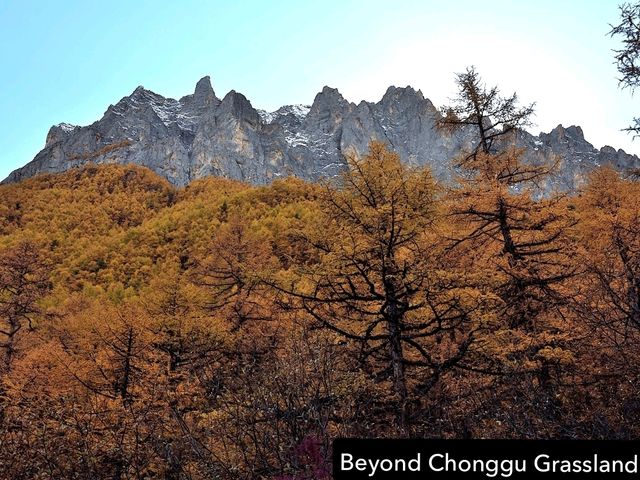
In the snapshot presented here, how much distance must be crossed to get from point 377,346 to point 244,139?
13121 cm

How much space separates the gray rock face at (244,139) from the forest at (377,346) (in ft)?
325

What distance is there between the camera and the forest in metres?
5.53

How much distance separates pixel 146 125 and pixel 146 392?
139 metres

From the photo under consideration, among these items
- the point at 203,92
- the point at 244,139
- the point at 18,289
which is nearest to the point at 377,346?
the point at 18,289

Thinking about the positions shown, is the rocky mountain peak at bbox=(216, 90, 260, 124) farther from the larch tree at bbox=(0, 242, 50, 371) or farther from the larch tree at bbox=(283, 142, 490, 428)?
the larch tree at bbox=(283, 142, 490, 428)

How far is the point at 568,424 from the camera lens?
18.1ft

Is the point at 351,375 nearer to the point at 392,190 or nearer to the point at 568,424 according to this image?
the point at 568,424

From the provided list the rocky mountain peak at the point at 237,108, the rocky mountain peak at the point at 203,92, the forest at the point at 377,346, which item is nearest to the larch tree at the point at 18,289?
the forest at the point at 377,346

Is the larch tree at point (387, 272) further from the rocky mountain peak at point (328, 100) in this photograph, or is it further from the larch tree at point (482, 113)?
the rocky mountain peak at point (328, 100)

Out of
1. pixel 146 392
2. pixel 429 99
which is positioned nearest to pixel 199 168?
pixel 429 99

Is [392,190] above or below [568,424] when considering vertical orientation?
above

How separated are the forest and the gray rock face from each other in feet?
325

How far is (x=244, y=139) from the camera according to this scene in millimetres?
133000

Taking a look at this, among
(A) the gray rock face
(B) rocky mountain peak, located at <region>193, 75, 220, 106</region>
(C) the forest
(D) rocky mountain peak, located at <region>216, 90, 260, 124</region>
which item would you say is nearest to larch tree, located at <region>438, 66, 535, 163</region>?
(C) the forest
